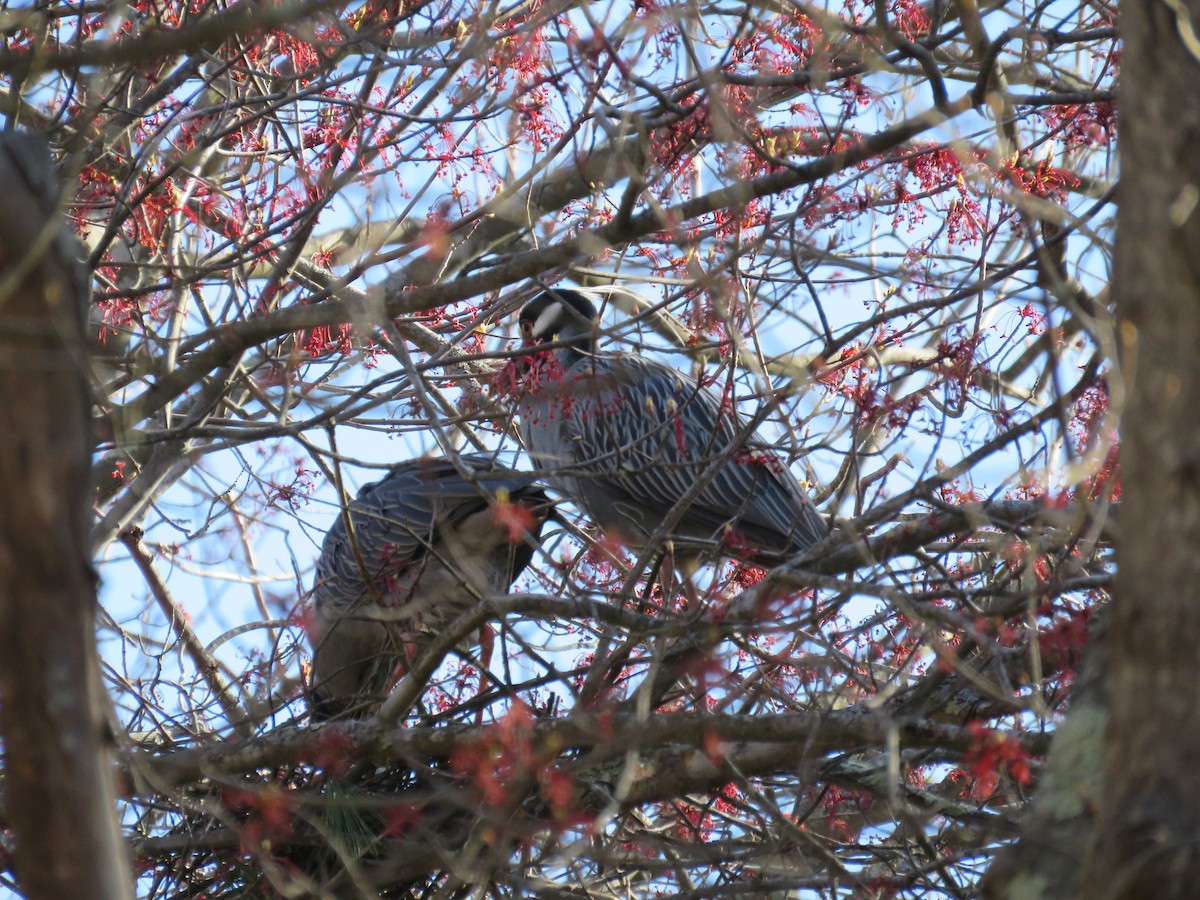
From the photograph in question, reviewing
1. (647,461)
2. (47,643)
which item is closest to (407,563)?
(647,461)

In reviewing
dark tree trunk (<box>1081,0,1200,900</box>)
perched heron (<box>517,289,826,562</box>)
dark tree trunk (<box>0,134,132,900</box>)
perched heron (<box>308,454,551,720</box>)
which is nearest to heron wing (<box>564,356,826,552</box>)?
perched heron (<box>517,289,826,562</box>)

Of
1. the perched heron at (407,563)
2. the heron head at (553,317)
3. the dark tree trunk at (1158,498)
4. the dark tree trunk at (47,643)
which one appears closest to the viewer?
the dark tree trunk at (47,643)

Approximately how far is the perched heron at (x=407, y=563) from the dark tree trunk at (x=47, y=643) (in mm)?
3489

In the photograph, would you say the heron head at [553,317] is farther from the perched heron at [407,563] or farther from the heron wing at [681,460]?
the perched heron at [407,563]

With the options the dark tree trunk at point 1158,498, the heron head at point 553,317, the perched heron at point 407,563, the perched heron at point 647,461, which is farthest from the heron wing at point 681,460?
the dark tree trunk at point 1158,498

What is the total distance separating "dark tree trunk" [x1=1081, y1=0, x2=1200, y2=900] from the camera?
1.89m

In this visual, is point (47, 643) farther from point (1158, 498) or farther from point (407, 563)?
point (407, 563)

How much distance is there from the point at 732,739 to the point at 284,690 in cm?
199

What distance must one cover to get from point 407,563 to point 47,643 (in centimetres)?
392

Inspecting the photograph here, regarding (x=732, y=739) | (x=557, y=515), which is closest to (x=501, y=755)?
(x=732, y=739)

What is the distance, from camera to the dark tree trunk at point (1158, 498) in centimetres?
189

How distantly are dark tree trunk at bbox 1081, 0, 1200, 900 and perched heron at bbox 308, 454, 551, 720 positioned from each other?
11.4 feet

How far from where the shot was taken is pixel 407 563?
569cm

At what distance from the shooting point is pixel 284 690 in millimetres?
4793
